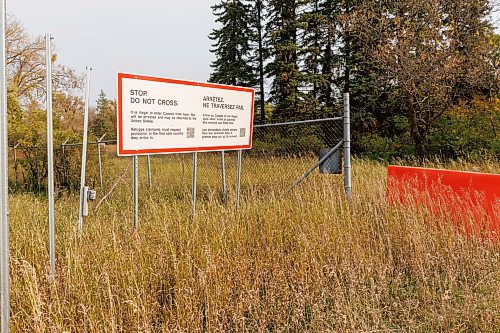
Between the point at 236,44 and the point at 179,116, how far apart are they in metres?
27.5

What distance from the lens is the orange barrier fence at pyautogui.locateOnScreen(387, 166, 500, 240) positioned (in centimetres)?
509

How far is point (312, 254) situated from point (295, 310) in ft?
3.28

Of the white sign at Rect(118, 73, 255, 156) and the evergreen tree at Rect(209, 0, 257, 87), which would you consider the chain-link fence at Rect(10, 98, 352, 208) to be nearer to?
the white sign at Rect(118, 73, 255, 156)

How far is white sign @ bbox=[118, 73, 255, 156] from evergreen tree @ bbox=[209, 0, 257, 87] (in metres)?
25.0

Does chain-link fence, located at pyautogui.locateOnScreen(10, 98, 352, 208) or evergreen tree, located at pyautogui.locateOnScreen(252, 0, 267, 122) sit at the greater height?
evergreen tree, located at pyautogui.locateOnScreen(252, 0, 267, 122)

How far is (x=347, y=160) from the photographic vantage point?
673 centimetres

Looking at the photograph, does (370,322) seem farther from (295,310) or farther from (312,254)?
(312,254)

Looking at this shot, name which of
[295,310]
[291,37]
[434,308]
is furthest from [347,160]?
[291,37]

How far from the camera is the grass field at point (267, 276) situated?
3.09 m

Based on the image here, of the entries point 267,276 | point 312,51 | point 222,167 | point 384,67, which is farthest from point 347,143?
point 312,51

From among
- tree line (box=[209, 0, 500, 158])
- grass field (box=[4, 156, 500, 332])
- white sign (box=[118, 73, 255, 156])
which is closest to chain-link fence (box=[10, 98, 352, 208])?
white sign (box=[118, 73, 255, 156])

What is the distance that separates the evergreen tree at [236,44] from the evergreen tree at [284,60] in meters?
2.55

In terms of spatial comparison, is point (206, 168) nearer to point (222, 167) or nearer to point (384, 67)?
point (222, 167)

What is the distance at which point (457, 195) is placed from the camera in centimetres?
552
